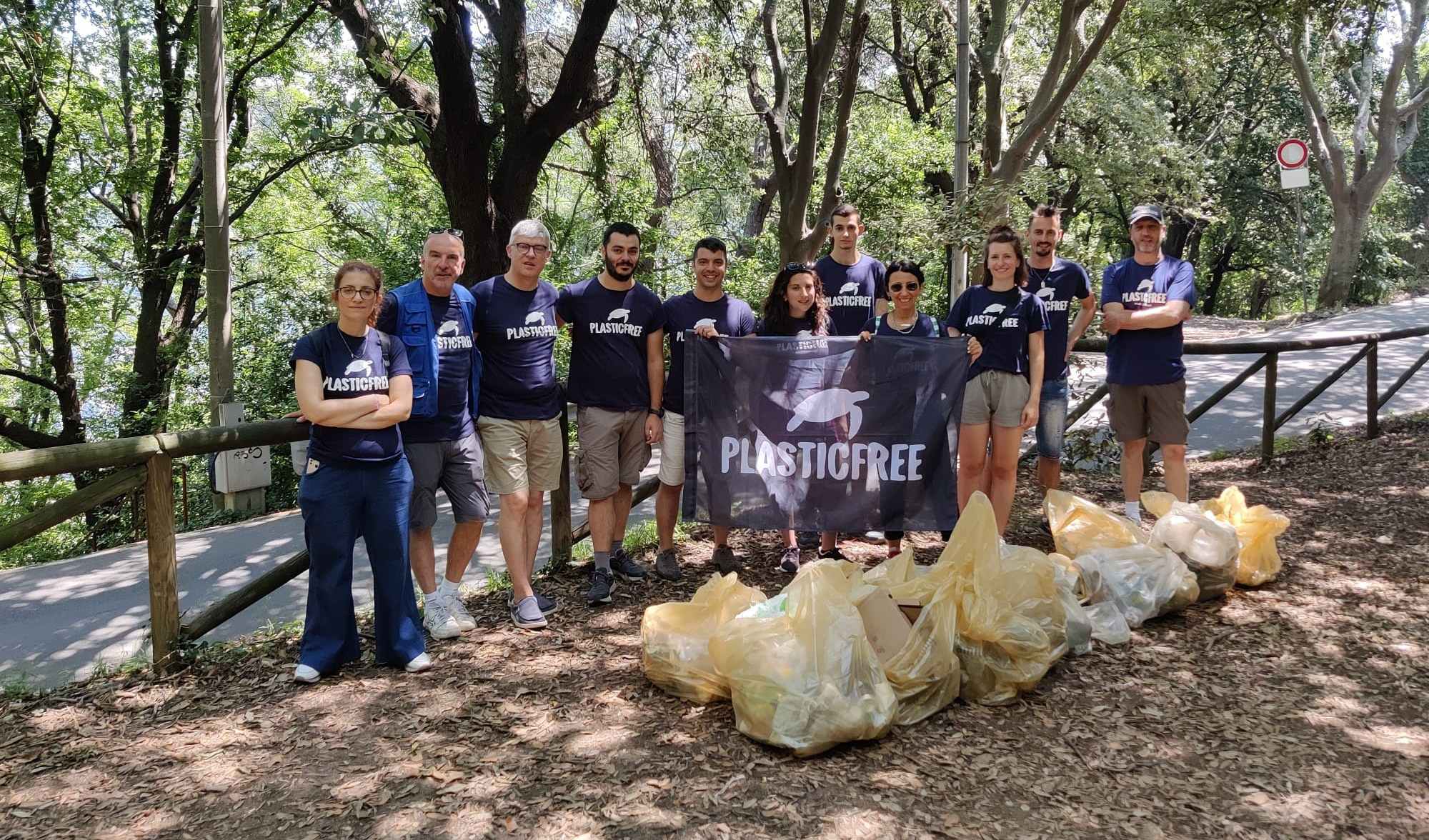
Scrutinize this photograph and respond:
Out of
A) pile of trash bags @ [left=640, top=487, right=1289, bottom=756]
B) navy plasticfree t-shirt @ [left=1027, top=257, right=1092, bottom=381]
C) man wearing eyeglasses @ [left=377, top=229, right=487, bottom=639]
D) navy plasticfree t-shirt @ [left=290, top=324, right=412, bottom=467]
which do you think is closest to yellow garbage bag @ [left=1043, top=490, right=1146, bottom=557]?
pile of trash bags @ [left=640, top=487, right=1289, bottom=756]

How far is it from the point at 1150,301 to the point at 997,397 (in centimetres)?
108

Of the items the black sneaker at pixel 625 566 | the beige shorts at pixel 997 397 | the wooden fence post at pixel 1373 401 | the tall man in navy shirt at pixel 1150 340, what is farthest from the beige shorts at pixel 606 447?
the wooden fence post at pixel 1373 401

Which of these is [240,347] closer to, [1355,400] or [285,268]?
[285,268]

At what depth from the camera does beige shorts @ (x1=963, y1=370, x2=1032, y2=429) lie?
4.85 m

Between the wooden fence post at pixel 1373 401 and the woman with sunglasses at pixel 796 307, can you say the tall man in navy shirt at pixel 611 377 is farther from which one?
the wooden fence post at pixel 1373 401

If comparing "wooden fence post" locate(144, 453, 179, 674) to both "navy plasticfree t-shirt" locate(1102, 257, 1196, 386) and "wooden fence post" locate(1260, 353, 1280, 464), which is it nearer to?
"navy plasticfree t-shirt" locate(1102, 257, 1196, 386)

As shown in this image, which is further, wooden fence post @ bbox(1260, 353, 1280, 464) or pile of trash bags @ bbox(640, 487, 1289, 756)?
wooden fence post @ bbox(1260, 353, 1280, 464)

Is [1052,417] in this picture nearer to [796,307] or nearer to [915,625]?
[796,307]

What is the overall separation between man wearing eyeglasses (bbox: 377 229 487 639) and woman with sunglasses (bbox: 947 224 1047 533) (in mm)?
2523

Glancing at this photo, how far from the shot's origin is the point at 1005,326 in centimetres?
482

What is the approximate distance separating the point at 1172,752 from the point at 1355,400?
361 inches

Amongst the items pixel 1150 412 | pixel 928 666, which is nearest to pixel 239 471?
pixel 928 666

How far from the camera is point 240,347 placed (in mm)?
14109

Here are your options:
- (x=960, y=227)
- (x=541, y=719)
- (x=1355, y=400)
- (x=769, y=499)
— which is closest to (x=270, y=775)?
(x=541, y=719)
